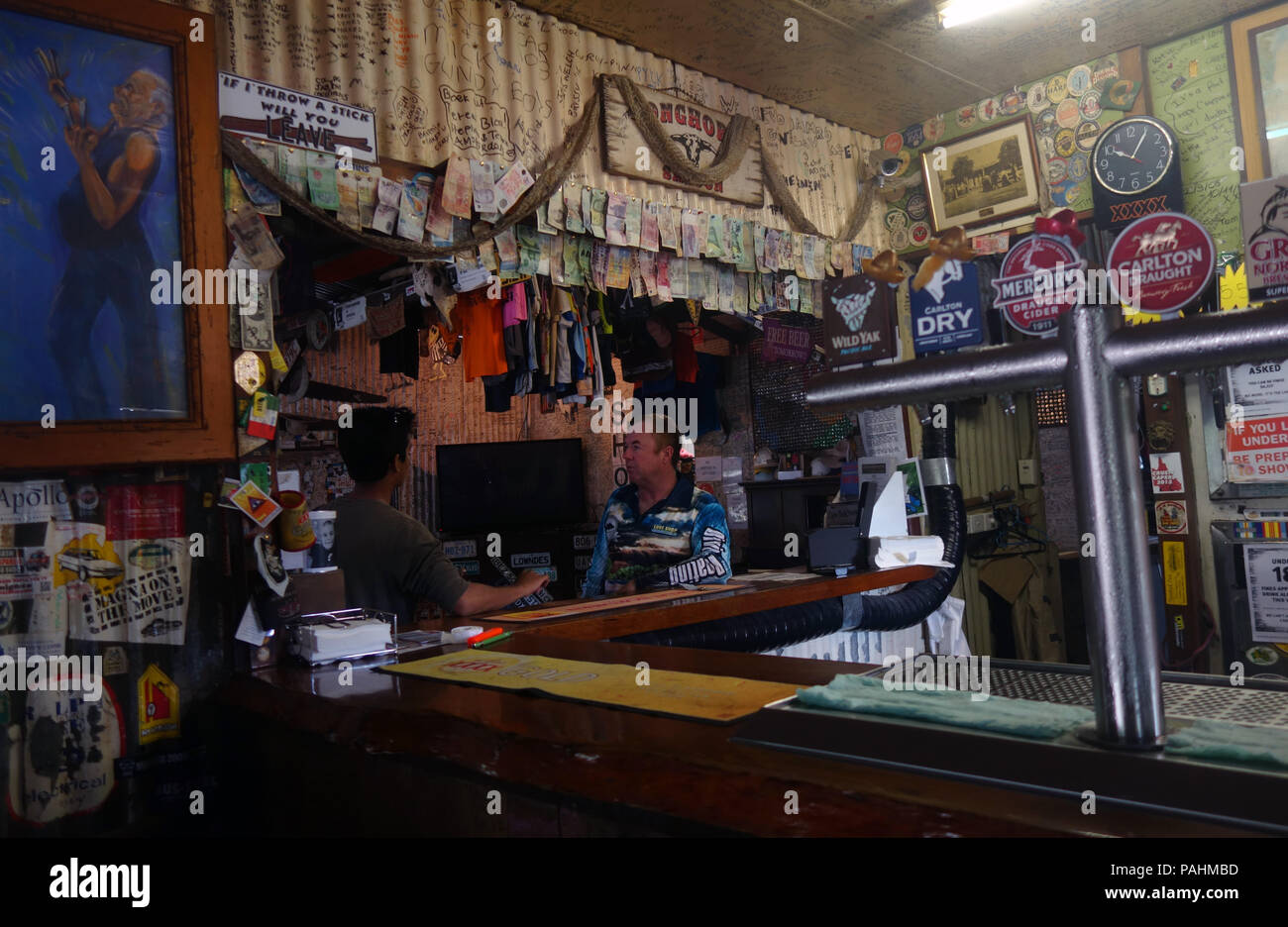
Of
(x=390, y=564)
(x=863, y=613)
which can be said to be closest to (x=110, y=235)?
(x=390, y=564)

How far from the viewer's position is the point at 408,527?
3.28 metres

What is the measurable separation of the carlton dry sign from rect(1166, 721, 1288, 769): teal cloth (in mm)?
446

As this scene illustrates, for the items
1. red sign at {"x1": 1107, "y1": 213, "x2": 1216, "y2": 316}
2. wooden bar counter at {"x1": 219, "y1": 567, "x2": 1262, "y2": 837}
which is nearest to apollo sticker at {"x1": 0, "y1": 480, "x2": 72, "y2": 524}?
wooden bar counter at {"x1": 219, "y1": 567, "x2": 1262, "y2": 837}

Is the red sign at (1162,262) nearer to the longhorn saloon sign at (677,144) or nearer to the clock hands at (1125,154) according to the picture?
the longhorn saloon sign at (677,144)

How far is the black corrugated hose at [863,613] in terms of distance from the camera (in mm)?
3152

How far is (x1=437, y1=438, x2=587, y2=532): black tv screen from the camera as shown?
27.3 feet

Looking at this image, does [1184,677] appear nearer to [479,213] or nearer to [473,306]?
[479,213]

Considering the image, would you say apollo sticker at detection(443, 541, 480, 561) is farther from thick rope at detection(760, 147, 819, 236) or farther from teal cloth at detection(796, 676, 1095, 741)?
teal cloth at detection(796, 676, 1095, 741)

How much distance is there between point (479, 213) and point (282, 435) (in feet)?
13.6

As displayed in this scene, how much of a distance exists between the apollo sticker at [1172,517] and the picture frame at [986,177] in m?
1.73

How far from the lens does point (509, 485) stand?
8461 millimetres

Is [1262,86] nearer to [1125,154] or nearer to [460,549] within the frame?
[1125,154]

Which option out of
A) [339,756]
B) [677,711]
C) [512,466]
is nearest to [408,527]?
[339,756]

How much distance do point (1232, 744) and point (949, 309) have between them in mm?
540
